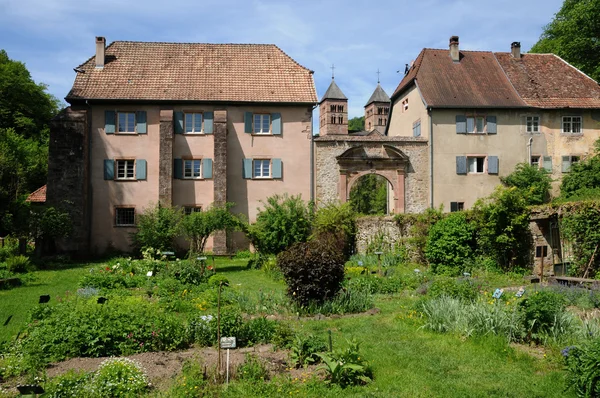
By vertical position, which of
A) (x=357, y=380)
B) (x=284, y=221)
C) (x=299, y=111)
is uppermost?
(x=299, y=111)

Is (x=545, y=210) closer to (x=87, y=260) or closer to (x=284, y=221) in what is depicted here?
(x=284, y=221)

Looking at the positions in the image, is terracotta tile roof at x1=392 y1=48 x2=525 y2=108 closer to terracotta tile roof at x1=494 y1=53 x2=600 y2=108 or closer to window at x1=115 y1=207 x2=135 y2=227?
terracotta tile roof at x1=494 y1=53 x2=600 y2=108

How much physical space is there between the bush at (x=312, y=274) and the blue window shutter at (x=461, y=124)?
66.6 feet

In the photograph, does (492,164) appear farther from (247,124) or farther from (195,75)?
(195,75)

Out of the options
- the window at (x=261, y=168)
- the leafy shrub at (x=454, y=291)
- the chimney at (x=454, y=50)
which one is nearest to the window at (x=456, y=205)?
the chimney at (x=454, y=50)

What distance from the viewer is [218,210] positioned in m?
22.9

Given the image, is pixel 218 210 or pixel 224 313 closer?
pixel 224 313

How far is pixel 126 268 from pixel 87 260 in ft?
31.2

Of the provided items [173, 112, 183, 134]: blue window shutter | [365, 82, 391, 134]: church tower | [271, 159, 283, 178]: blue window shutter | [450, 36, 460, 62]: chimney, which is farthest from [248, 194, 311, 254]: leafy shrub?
[365, 82, 391, 134]: church tower

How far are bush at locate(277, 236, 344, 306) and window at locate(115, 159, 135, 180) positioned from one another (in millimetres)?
18282

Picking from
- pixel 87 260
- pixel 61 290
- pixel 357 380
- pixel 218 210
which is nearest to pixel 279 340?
pixel 357 380

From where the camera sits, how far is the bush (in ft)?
38.5

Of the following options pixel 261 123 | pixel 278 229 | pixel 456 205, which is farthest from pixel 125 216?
pixel 456 205

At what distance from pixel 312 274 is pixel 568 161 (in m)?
24.5
